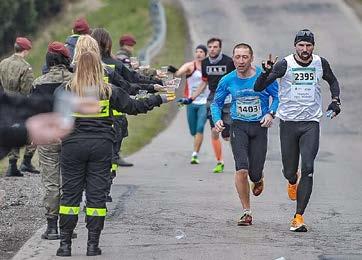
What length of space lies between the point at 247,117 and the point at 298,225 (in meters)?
1.38

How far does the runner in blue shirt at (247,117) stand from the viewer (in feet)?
36.4

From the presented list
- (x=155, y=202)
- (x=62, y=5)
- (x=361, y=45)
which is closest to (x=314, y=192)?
(x=155, y=202)

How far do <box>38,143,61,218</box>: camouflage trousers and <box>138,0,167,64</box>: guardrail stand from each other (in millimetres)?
20646

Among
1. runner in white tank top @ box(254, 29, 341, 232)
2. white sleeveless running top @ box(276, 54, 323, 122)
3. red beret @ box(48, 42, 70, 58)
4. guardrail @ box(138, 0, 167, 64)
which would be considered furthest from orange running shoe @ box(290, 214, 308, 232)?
guardrail @ box(138, 0, 167, 64)

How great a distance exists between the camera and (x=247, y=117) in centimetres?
1118

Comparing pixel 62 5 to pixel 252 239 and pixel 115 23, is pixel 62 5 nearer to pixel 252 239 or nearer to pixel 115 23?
pixel 115 23

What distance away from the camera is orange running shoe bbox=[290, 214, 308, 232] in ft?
34.6

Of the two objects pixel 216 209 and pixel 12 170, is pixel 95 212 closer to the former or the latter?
pixel 216 209

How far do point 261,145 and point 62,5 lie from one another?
40.8m

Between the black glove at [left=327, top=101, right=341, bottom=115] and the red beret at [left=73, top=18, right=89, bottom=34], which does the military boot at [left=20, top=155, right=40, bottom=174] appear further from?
the black glove at [left=327, top=101, right=341, bottom=115]

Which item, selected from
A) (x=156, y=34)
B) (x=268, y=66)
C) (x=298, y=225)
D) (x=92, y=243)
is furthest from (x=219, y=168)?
(x=156, y=34)

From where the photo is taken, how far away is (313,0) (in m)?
45.8

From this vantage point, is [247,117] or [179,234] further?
[247,117]

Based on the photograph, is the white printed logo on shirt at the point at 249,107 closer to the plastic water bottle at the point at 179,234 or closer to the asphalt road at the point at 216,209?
the asphalt road at the point at 216,209
